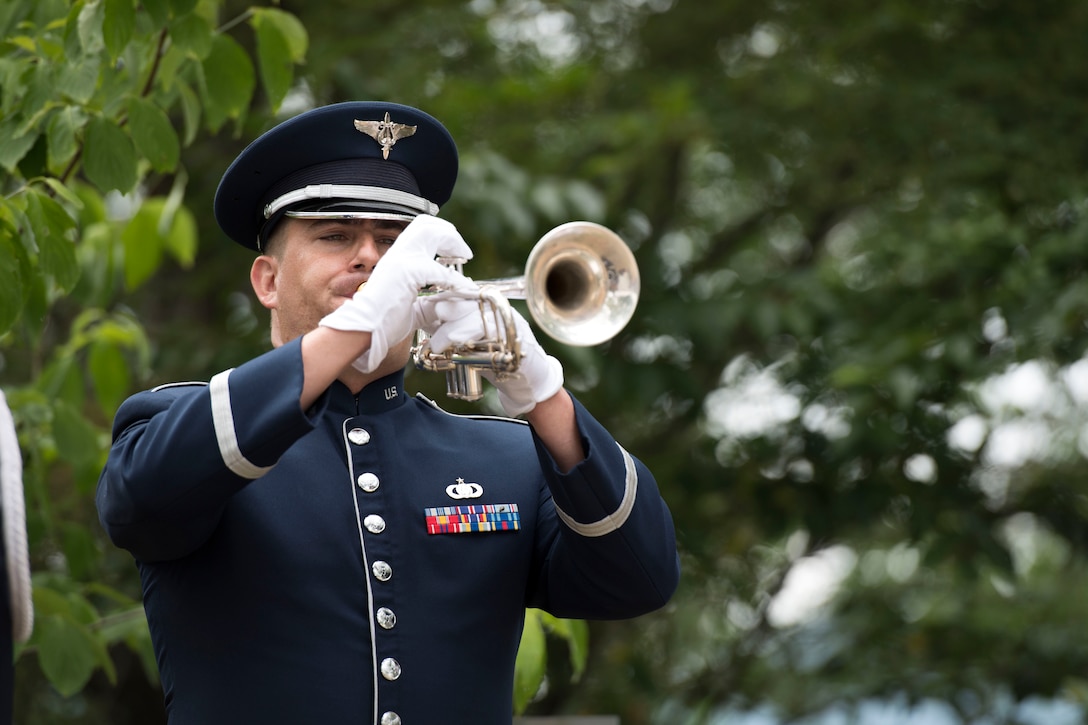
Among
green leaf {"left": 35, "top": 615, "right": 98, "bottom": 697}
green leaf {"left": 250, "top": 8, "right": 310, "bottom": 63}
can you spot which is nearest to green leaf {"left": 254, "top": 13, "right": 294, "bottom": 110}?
green leaf {"left": 250, "top": 8, "right": 310, "bottom": 63}

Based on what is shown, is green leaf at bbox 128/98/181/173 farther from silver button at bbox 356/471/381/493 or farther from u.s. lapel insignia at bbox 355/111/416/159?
silver button at bbox 356/471/381/493

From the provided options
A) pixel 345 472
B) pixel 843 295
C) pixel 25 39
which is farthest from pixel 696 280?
pixel 345 472

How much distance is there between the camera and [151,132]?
3486 mm

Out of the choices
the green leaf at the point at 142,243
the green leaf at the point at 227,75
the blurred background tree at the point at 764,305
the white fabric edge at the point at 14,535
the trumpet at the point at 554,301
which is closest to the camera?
the white fabric edge at the point at 14,535

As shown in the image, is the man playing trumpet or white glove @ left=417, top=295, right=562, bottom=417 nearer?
the man playing trumpet

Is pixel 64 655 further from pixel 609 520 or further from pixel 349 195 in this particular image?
pixel 609 520

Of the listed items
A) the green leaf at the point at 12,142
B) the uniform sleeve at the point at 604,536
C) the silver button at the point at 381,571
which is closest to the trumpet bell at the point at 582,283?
the uniform sleeve at the point at 604,536

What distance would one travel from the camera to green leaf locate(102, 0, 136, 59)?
3.18 metres

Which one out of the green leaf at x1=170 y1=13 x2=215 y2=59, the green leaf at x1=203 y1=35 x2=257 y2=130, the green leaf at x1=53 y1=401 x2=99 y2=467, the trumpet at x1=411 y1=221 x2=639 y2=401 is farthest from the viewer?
Result: the green leaf at x1=53 y1=401 x2=99 y2=467

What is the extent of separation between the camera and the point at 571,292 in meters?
2.70

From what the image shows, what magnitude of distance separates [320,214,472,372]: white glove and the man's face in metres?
0.16

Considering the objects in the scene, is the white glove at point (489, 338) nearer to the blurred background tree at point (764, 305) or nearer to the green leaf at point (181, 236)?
the blurred background tree at point (764, 305)

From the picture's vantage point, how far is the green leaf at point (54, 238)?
3.27m

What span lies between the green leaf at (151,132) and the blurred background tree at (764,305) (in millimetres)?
780
